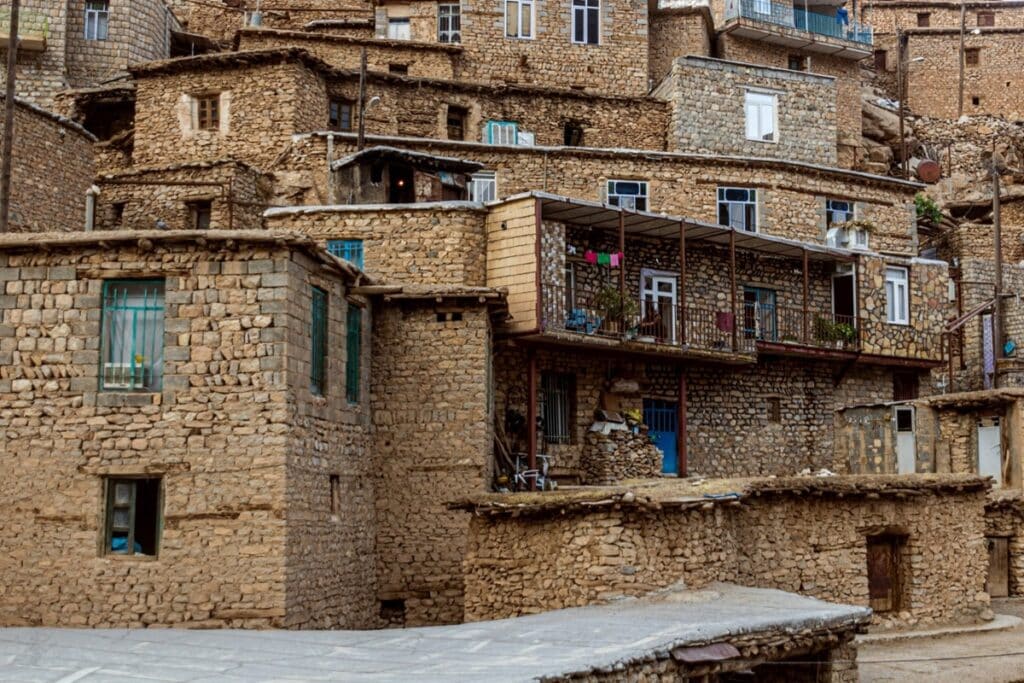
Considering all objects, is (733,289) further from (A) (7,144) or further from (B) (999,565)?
(A) (7,144)

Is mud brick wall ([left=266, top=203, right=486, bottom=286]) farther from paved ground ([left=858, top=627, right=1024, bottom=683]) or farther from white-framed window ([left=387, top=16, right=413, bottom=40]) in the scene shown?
white-framed window ([left=387, top=16, right=413, bottom=40])

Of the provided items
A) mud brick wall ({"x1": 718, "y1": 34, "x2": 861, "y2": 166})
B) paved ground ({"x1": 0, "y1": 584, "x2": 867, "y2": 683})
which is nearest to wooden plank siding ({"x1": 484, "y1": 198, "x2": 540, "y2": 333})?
paved ground ({"x1": 0, "y1": 584, "x2": 867, "y2": 683})

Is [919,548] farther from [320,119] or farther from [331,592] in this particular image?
[320,119]

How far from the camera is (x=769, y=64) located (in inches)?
1610

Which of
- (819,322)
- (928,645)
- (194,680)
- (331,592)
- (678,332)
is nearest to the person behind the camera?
(194,680)

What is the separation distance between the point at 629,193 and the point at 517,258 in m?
8.78

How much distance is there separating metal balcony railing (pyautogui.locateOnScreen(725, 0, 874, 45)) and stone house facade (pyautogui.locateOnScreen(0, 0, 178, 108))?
18.6m

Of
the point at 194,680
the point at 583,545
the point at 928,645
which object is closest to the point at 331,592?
the point at 583,545

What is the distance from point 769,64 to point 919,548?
2372 centimetres

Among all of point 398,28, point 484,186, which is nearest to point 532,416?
point 484,186

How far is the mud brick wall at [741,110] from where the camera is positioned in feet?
Result: 117

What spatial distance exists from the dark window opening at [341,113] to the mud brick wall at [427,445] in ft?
48.7

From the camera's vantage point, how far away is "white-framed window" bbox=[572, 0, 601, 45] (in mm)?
38062

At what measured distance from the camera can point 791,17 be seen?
1626 inches
